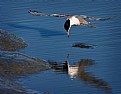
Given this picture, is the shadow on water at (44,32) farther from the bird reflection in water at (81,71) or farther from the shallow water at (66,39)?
the bird reflection in water at (81,71)

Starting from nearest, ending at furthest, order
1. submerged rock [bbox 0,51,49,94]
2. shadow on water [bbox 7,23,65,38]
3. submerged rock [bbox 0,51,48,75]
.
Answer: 1. submerged rock [bbox 0,51,49,94]
2. submerged rock [bbox 0,51,48,75]
3. shadow on water [bbox 7,23,65,38]

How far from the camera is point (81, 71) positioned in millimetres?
18141

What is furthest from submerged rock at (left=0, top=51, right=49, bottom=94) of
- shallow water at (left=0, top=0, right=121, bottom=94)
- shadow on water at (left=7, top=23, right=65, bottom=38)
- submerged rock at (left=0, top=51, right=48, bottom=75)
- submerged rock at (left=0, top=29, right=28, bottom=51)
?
shadow on water at (left=7, top=23, right=65, bottom=38)

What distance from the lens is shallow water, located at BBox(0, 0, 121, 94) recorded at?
1638 centimetres

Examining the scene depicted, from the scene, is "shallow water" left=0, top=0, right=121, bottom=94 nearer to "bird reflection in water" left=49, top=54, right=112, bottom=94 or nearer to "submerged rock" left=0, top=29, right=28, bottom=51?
"bird reflection in water" left=49, top=54, right=112, bottom=94

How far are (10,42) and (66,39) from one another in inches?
85.9

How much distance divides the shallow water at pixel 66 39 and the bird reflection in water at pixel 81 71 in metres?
0.14

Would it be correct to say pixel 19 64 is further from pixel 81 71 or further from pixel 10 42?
pixel 10 42

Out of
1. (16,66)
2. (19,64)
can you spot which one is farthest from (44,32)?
(16,66)

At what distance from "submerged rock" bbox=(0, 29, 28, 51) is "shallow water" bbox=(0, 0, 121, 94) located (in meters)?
0.35

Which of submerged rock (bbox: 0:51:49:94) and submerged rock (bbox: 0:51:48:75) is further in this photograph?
submerged rock (bbox: 0:51:48:75)

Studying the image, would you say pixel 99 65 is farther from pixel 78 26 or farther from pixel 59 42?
pixel 78 26

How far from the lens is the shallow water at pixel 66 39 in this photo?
16375mm

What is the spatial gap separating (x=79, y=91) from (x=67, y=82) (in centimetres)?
110
